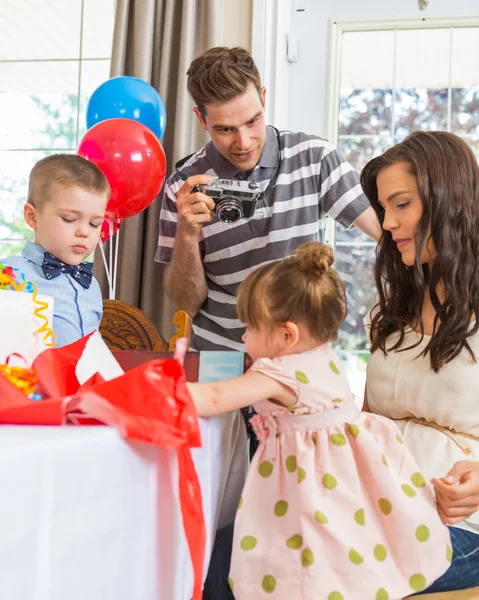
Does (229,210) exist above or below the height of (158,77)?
below

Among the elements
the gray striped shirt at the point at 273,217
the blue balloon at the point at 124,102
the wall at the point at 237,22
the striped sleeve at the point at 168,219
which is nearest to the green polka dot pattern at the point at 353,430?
the gray striped shirt at the point at 273,217

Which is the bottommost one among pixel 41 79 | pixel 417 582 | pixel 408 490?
pixel 417 582

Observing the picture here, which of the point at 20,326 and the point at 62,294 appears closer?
the point at 20,326

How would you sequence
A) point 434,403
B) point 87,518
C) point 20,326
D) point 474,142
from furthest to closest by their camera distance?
point 474,142 → point 434,403 → point 20,326 → point 87,518

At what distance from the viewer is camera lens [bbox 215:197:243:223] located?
1436mm

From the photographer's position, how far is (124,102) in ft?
6.01

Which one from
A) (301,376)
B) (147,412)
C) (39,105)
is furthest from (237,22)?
(147,412)

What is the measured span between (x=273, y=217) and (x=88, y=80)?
141 cm

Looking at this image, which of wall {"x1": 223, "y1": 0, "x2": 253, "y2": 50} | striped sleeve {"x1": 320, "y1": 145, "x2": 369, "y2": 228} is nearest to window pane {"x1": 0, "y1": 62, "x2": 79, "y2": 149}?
wall {"x1": 223, "y1": 0, "x2": 253, "y2": 50}

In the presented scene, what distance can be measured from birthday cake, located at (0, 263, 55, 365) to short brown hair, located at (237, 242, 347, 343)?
288mm

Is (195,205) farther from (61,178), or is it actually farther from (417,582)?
(417,582)

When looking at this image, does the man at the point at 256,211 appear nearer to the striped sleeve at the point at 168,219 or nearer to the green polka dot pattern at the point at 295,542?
the striped sleeve at the point at 168,219

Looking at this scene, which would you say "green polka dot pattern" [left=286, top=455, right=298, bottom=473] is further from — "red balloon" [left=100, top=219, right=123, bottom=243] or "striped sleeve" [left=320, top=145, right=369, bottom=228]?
"red balloon" [left=100, top=219, right=123, bottom=243]

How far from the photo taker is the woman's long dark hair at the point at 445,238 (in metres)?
1.10
